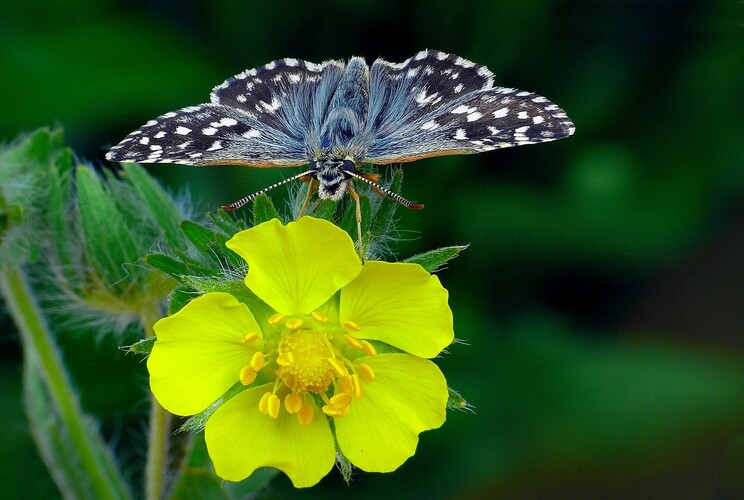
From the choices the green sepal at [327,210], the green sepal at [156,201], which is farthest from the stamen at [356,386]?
the green sepal at [156,201]

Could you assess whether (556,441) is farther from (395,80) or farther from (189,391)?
(189,391)

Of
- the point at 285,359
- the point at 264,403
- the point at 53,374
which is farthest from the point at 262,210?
the point at 53,374

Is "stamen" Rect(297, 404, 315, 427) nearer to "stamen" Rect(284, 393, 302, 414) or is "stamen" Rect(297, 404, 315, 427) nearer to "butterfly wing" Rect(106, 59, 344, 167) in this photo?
"stamen" Rect(284, 393, 302, 414)

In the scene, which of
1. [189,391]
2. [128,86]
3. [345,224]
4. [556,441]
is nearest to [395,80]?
[345,224]

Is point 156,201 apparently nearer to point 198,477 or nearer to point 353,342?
point 198,477

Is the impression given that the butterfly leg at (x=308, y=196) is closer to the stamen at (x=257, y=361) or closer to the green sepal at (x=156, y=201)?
the stamen at (x=257, y=361)

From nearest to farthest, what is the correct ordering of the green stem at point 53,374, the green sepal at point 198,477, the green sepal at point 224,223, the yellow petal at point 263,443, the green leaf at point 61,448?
1. the yellow petal at point 263,443
2. the green sepal at point 224,223
3. the green sepal at point 198,477
4. the green stem at point 53,374
5. the green leaf at point 61,448
